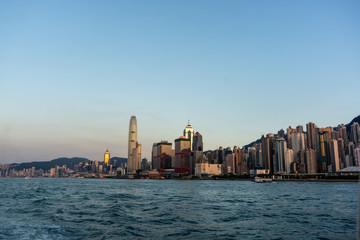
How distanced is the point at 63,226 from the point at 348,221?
32.7 m

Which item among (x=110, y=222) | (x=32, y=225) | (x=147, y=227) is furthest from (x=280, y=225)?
(x=32, y=225)

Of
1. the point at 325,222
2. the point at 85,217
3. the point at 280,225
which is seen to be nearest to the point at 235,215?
the point at 280,225

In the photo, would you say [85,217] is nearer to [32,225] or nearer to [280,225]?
[32,225]

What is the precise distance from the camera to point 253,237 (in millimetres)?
23578

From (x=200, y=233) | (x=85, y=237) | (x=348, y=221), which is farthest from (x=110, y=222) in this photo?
(x=348, y=221)

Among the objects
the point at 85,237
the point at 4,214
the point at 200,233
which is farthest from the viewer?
the point at 4,214

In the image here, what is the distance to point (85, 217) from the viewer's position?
3322 cm

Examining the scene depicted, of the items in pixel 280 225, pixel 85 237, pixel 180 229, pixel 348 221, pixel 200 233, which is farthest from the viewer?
pixel 348 221

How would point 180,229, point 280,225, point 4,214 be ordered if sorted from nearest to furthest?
point 180,229 → point 280,225 → point 4,214

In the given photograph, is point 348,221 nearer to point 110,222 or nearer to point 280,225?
point 280,225

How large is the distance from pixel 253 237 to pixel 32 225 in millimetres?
22842

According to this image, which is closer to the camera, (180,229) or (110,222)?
(180,229)

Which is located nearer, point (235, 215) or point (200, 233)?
point (200, 233)

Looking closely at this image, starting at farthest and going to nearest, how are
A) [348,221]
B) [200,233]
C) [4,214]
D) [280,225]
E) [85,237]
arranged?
1. [4,214]
2. [348,221]
3. [280,225]
4. [200,233]
5. [85,237]
